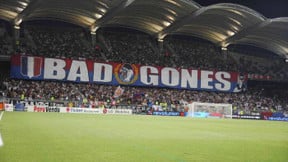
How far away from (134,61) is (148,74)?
2649 mm

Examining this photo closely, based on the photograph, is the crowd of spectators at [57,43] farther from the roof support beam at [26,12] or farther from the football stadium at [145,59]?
the roof support beam at [26,12]

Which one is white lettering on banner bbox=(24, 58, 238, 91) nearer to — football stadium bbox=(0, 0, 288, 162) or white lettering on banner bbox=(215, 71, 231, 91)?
white lettering on banner bbox=(215, 71, 231, 91)

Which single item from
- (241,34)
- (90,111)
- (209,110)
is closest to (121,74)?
(90,111)

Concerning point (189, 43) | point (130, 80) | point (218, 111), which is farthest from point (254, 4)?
point (130, 80)

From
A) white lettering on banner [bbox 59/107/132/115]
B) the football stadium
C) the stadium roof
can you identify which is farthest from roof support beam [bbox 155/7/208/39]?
white lettering on banner [bbox 59/107/132/115]

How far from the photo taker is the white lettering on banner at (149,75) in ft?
178

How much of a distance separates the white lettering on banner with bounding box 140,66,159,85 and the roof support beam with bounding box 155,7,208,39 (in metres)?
6.20

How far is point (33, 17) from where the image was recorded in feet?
176

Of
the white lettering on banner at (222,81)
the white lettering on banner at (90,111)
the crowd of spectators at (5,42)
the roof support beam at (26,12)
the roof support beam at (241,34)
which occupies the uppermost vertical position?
the roof support beam at (26,12)

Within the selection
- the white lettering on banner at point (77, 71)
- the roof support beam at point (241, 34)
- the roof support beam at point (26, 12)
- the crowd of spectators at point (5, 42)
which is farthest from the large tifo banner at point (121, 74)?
the roof support beam at point (26, 12)

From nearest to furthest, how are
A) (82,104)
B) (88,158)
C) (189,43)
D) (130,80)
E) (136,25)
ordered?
(88,158), (82,104), (130,80), (136,25), (189,43)

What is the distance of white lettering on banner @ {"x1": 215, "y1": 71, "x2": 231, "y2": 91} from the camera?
57625 millimetres

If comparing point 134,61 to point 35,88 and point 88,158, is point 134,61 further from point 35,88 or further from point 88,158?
point 88,158

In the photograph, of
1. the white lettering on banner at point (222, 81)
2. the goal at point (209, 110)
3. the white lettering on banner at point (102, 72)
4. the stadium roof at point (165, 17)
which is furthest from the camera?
the white lettering on banner at point (222, 81)
